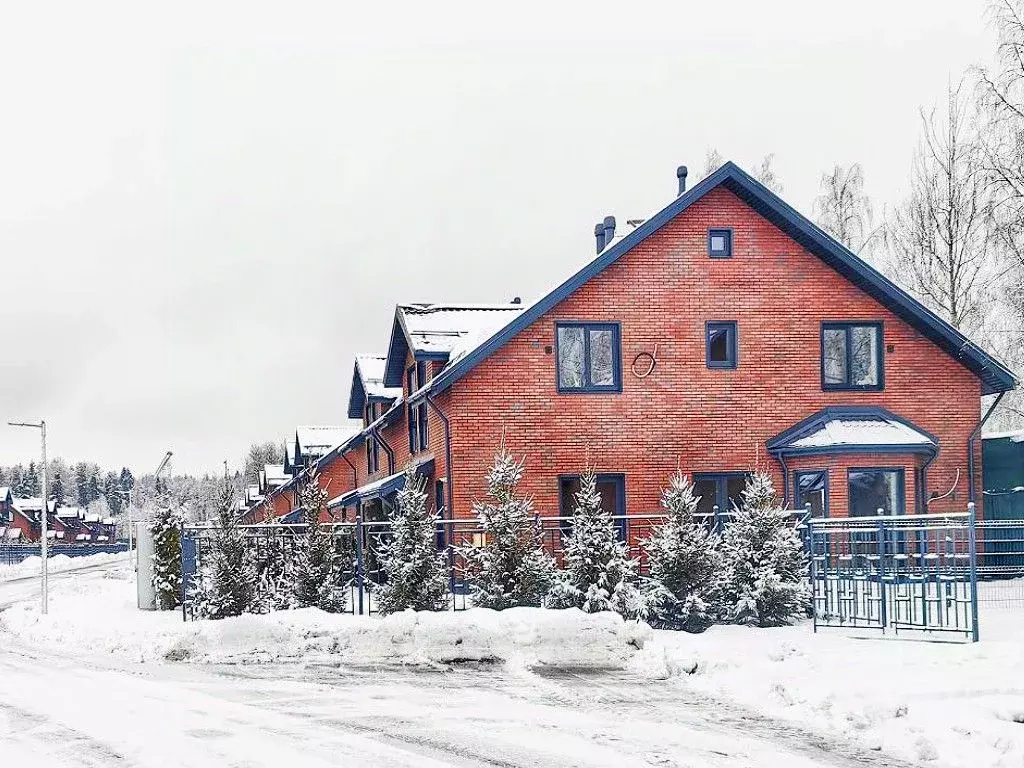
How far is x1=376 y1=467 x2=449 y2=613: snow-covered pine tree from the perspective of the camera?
777 inches

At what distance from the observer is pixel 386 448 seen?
33.0 metres

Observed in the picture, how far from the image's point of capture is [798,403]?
2562cm

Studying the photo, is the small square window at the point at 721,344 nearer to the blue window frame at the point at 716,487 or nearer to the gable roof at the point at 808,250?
the blue window frame at the point at 716,487

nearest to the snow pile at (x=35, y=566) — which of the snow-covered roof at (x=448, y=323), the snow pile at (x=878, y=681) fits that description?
the snow-covered roof at (x=448, y=323)

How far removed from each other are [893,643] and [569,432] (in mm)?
10584

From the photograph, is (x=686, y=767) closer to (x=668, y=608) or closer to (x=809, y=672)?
(x=809, y=672)

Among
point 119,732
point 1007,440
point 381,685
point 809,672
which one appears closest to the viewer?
point 119,732

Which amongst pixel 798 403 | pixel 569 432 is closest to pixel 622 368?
pixel 569 432

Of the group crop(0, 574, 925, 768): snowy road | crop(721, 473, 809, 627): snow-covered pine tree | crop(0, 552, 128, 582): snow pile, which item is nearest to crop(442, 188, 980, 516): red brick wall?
crop(721, 473, 809, 627): snow-covered pine tree

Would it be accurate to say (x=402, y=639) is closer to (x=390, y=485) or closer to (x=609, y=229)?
(x=390, y=485)

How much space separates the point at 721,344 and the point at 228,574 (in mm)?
11926

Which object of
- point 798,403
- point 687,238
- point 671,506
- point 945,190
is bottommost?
point 671,506

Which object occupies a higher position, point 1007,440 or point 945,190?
point 945,190

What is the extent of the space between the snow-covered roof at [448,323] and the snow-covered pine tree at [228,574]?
664 cm
